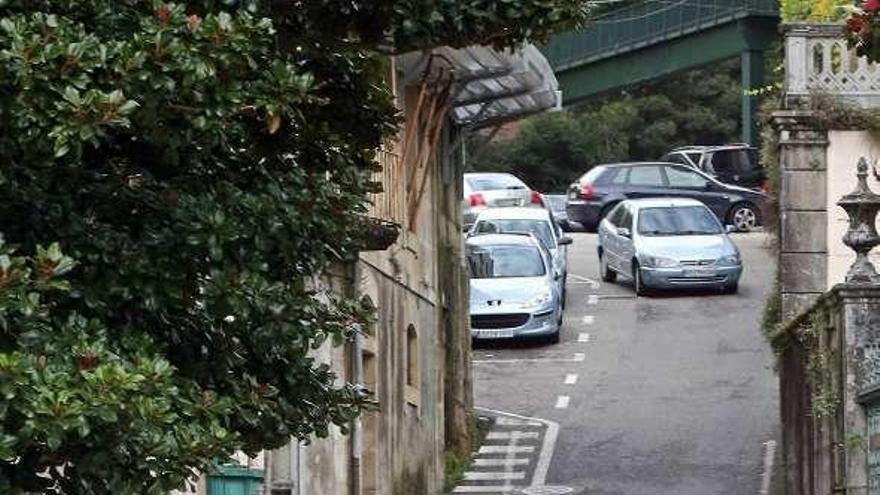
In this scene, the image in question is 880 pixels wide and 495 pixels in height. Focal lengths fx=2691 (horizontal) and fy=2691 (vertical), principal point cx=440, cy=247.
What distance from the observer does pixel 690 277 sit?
4266cm

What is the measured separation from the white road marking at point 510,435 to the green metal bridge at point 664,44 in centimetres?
2334

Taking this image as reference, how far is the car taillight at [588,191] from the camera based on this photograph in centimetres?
5228

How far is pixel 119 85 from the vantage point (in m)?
8.55

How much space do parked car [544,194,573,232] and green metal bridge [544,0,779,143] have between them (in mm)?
2221

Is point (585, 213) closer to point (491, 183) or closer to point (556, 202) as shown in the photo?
point (491, 183)

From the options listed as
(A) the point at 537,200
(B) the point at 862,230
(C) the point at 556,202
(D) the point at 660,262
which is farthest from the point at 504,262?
(C) the point at 556,202

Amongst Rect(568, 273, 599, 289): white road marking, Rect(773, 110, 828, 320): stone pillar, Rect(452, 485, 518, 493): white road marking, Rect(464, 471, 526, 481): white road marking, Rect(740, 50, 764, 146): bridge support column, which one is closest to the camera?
Rect(773, 110, 828, 320): stone pillar

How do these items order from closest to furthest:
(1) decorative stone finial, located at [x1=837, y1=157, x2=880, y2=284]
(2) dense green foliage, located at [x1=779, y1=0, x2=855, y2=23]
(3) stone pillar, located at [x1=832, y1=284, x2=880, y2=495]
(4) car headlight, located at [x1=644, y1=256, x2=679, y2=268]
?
(3) stone pillar, located at [x1=832, y1=284, x2=880, y2=495] → (1) decorative stone finial, located at [x1=837, y1=157, x2=880, y2=284] → (2) dense green foliage, located at [x1=779, y1=0, x2=855, y2=23] → (4) car headlight, located at [x1=644, y1=256, x2=679, y2=268]

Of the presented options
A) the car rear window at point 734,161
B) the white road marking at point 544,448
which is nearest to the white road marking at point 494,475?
the white road marking at point 544,448

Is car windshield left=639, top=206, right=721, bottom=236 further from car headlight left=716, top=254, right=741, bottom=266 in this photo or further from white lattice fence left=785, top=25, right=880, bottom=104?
white lattice fence left=785, top=25, right=880, bottom=104

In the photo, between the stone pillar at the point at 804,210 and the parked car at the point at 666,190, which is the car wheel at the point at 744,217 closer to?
the parked car at the point at 666,190

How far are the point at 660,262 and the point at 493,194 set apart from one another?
43.0 ft

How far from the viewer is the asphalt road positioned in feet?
97.2

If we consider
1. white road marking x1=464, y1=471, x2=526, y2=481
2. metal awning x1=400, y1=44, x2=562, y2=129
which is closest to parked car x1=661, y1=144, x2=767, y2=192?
metal awning x1=400, y1=44, x2=562, y2=129
